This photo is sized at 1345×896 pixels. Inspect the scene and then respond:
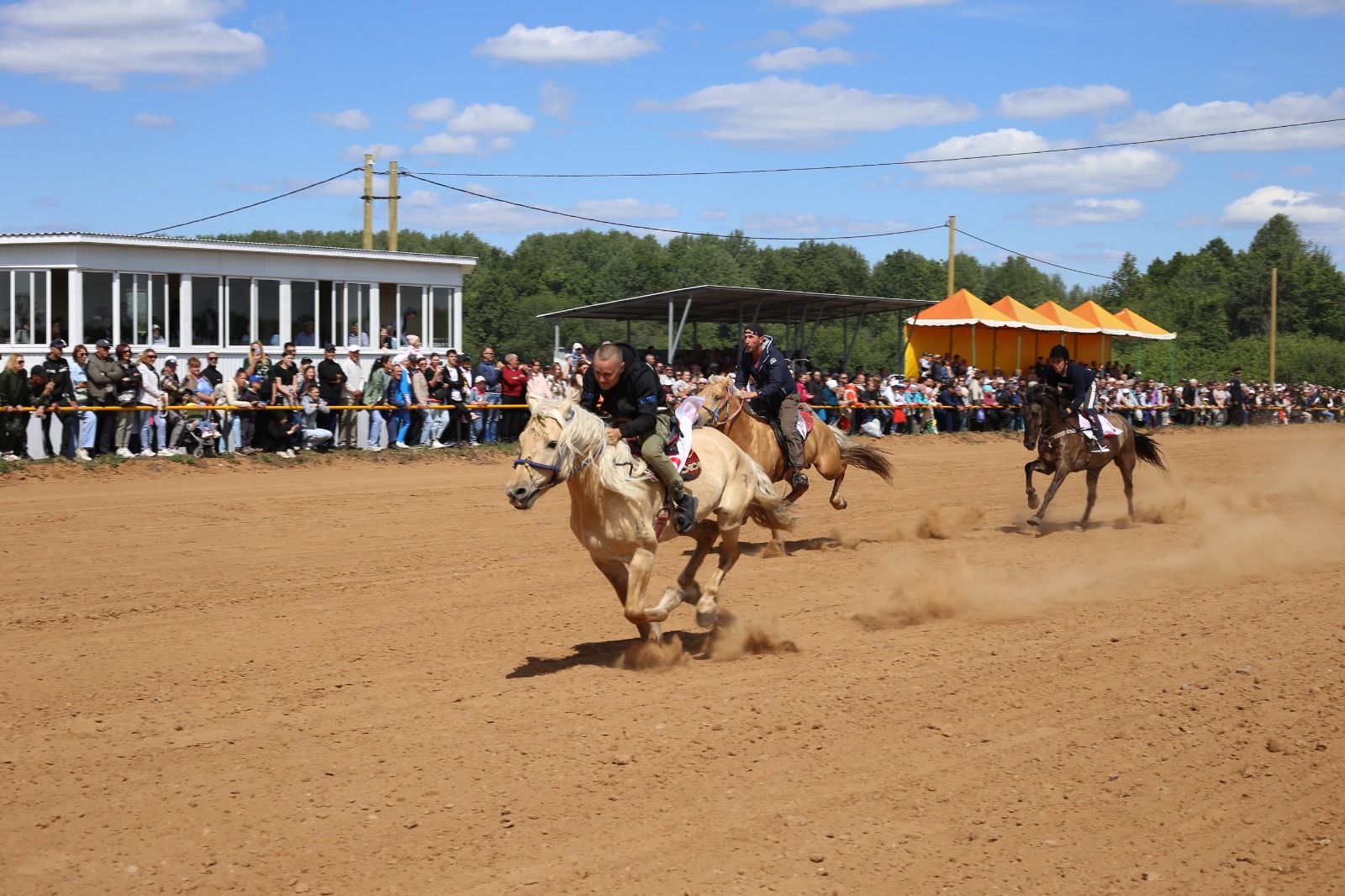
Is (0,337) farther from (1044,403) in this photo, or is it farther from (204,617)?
(1044,403)

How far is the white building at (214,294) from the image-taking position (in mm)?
23875

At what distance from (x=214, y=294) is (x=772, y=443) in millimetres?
15840

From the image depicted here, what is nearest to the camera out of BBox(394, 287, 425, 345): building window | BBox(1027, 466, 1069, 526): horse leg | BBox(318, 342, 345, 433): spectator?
BBox(1027, 466, 1069, 526): horse leg

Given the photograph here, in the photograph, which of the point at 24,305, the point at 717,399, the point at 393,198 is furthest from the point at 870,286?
the point at 717,399

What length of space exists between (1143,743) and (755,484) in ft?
13.6

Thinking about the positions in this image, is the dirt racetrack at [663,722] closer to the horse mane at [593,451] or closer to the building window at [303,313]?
the horse mane at [593,451]

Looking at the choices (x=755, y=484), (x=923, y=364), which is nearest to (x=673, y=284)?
(x=923, y=364)

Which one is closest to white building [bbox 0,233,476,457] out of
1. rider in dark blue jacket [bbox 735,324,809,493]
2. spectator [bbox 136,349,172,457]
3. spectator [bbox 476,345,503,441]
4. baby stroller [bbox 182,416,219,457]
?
spectator [bbox 136,349,172,457]

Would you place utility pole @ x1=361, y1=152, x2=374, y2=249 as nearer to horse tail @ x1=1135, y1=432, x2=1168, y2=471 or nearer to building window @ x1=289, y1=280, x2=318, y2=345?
building window @ x1=289, y1=280, x2=318, y2=345

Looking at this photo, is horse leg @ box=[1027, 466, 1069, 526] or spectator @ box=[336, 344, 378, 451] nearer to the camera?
horse leg @ box=[1027, 466, 1069, 526]

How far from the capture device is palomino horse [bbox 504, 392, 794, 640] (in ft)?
25.3

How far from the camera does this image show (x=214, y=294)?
25641 millimetres

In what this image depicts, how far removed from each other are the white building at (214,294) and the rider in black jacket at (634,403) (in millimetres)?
18428

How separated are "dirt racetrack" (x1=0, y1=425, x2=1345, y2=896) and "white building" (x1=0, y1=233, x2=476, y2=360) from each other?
1124 cm
